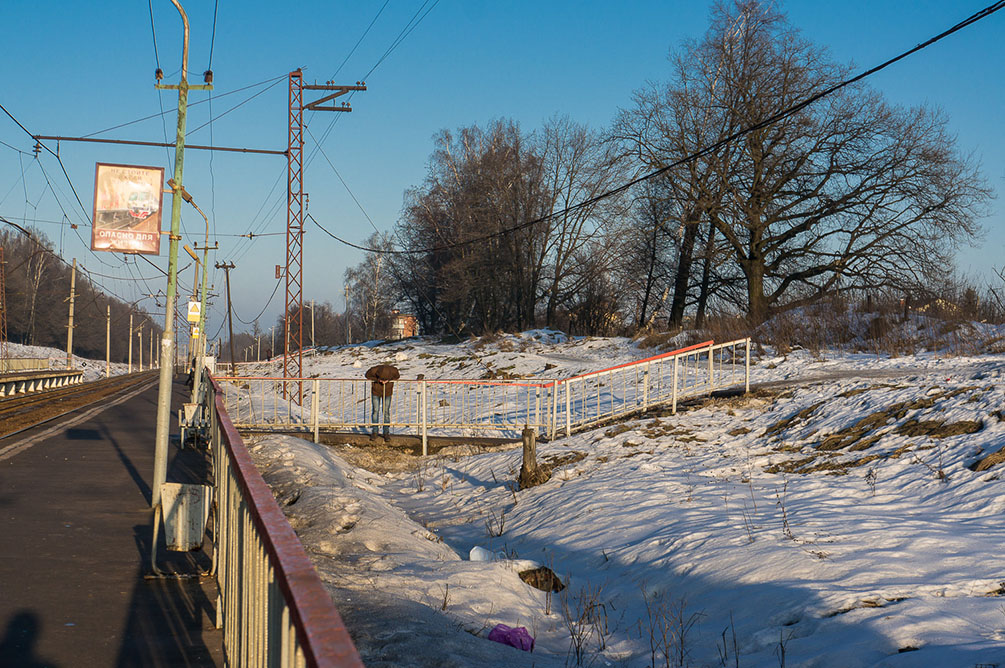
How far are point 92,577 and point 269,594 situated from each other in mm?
4694

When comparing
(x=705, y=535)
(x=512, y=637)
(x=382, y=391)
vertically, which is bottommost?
(x=512, y=637)

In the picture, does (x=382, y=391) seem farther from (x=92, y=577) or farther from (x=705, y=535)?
(x=92, y=577)

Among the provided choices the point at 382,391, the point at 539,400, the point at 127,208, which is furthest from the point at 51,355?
the point at 127,208

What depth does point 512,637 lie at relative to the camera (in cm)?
573

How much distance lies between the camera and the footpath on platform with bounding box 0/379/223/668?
4.88m

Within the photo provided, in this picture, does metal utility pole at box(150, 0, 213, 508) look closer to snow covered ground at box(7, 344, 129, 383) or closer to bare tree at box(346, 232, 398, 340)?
bare tree at box(346, 232, 398, 340)

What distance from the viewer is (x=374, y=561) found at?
24.7ft

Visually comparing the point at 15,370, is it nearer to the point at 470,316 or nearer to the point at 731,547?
the point at 470,316

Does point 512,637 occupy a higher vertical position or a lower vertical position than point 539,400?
lower

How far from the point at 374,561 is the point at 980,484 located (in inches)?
260

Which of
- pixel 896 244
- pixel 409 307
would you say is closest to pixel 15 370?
pixel 409 307

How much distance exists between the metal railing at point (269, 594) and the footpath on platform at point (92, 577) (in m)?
0.55

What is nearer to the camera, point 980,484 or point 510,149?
point 980,484

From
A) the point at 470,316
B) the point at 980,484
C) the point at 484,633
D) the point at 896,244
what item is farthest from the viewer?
the point at 470,316
